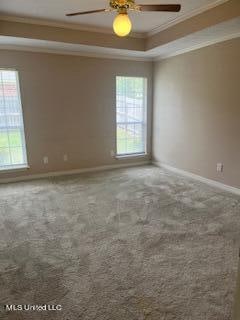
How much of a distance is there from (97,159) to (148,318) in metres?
3.85

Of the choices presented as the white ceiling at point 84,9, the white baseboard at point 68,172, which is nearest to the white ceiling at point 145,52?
the white ceiling at point 84,9

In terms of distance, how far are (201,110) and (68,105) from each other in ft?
8.57

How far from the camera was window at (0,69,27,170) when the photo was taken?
13.8ft

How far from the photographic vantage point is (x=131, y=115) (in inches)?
216

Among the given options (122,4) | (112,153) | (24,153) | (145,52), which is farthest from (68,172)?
(122,4)

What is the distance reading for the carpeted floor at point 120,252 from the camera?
170cm

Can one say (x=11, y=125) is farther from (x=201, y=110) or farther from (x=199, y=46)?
(x=199, y=46)

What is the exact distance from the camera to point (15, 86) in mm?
4277

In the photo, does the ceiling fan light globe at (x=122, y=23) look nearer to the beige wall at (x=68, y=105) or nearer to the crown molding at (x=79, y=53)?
the crown molding at (x=79, y=53)

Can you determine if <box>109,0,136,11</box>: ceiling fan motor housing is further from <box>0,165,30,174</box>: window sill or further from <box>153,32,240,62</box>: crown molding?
<box>0,165,30,174</box>: window sill

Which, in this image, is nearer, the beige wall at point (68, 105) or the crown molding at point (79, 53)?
the crown molding at point (79, 53)

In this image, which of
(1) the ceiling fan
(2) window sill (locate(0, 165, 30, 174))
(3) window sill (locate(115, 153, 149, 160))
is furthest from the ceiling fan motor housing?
(3) window sill (locate(115, 153, 149, 160))

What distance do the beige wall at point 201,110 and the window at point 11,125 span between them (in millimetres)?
3018

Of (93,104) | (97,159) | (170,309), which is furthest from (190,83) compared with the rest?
(170,309)
